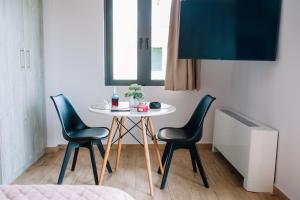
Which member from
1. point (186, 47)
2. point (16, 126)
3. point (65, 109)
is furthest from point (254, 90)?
point (16, 126)

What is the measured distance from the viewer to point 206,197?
8.07 feet

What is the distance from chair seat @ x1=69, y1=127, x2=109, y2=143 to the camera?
2564 millimetres

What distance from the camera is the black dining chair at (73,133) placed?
258 cm

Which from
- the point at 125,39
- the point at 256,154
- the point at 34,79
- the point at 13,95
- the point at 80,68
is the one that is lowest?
the point at 256,154

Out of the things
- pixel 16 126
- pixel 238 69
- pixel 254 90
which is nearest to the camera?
pixel 16 126

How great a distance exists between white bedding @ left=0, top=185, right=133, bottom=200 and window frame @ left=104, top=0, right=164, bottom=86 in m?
2.47

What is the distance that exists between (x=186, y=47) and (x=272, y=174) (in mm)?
1473

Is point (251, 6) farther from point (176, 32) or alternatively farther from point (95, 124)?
point (95, 124)

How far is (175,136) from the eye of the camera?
267cm

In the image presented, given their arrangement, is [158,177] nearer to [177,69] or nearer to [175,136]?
[175,136]

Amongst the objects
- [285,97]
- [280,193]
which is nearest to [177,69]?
[285,97]

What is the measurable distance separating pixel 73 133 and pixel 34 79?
89 centimetres

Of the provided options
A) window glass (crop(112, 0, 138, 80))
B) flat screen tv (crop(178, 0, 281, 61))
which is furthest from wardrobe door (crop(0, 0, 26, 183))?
flat screen tv (crop(178, 0, 281, 61))

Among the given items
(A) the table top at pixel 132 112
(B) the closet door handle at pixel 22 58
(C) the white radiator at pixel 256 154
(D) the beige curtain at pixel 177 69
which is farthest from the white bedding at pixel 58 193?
(D) the beige curtain at pixel 177 69
